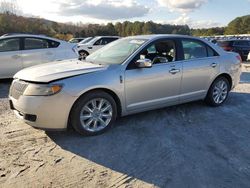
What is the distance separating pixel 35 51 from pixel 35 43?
0.28 m

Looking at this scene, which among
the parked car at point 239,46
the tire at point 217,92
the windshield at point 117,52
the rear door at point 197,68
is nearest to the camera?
the windshield at point 117,52

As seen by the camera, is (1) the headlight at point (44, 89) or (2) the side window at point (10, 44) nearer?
(1) the headlight at point (44, 89)

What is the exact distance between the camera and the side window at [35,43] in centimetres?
896

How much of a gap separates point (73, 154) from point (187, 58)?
9.70ft

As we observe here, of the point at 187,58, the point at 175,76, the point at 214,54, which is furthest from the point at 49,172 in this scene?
the point at 214,54

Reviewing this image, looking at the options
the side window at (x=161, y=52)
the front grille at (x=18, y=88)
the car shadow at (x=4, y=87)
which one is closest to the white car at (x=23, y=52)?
the car shadow at (x=4, y=87)

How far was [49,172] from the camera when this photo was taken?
3480 millimetres

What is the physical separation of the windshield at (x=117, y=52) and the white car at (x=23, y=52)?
4.00 meters

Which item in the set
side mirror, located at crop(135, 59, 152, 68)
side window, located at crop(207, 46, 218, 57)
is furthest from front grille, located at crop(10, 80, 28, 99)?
side window, located at crop(207, 46, 218, 57)

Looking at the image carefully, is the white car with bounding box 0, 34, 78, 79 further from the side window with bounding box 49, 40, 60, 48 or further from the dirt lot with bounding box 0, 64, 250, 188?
the dirt lot with bounding box 0, 64, 250, 188

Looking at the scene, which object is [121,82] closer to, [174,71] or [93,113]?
[93,113]

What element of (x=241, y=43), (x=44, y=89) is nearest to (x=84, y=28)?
(x=241, y=43)

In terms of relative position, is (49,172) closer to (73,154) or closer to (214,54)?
(73,154)

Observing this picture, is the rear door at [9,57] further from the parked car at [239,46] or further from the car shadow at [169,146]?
the parked car at [239,46]
